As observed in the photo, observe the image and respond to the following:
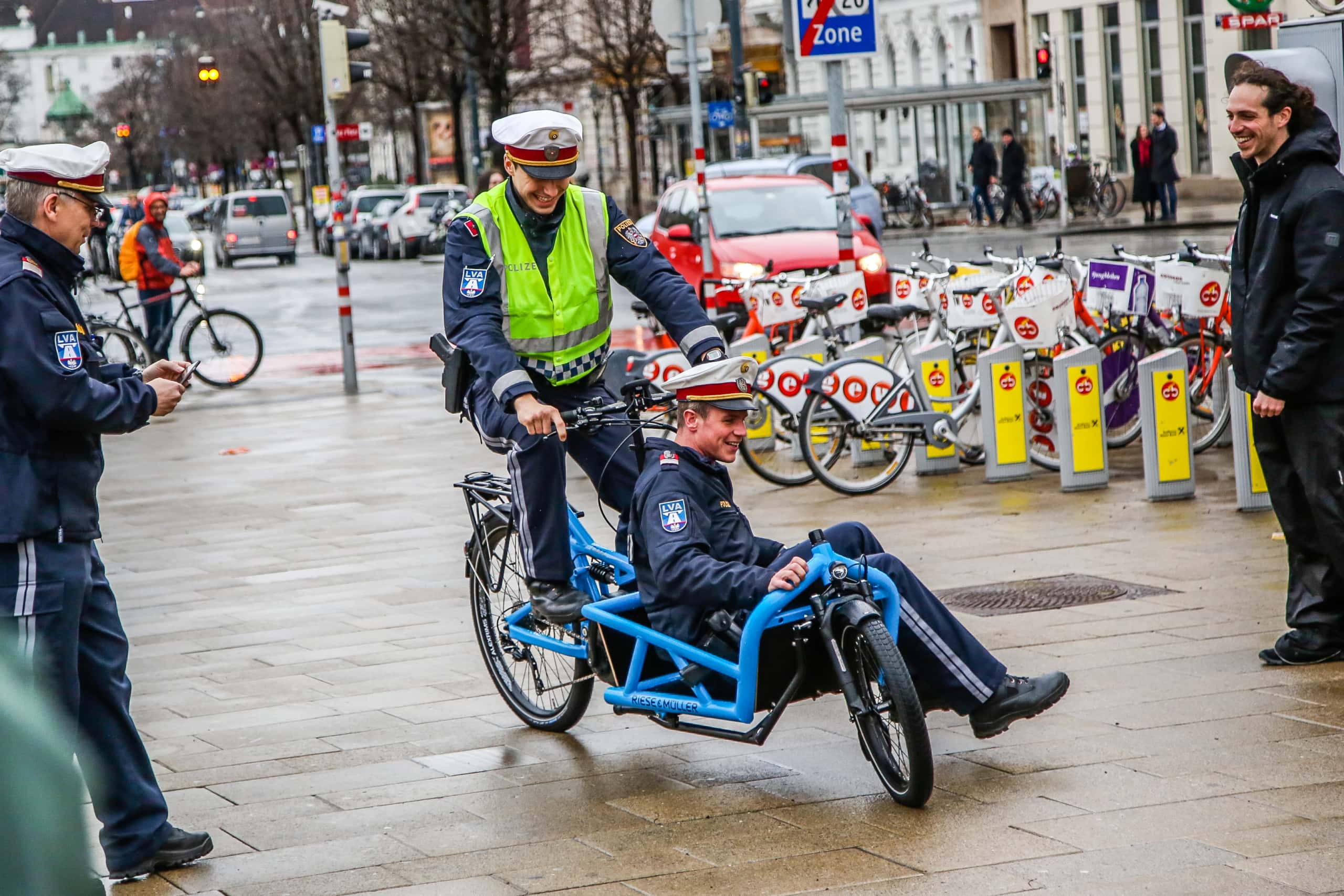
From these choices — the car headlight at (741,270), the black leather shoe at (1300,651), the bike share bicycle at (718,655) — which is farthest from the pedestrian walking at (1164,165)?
the bike share bicycle at (718,655)

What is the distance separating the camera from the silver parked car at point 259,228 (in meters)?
47.3

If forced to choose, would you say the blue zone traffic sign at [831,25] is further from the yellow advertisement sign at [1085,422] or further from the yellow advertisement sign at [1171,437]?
the yellow advertisement sign at [1171,437]

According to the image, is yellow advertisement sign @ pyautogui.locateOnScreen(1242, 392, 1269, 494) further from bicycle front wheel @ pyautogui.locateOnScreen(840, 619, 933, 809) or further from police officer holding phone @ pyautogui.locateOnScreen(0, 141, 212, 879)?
police officer holding phone @ pyautogui.locateOnScreen(0, 141, 212, 879)

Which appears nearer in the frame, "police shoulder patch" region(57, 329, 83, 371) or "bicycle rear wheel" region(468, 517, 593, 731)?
"police shoulder patch" region(57, 329, 83, 371)

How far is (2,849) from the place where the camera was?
2432 mm

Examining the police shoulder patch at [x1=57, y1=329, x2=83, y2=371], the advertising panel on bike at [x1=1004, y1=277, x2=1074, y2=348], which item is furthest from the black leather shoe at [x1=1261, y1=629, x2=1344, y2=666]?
the advertising panel on bike at [x1=1004, y1=277, x2=1074, y2=348]

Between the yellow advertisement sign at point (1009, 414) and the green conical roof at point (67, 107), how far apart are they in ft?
411

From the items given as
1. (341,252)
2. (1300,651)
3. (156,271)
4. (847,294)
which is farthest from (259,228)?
(1300,651)

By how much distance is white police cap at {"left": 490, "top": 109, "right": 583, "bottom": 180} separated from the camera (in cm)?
567

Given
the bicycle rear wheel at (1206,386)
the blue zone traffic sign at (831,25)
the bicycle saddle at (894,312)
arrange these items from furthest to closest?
the blue zone traffic sign at (831,25) → the bicycle saddle at (894,312) → the bicycle rear wheel at (1206,386)

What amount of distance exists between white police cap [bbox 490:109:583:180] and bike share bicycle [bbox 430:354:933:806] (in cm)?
68

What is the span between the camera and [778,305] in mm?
13641

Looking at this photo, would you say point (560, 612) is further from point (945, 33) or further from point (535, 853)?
point (945, 33)

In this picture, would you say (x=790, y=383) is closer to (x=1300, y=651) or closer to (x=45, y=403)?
(x=1300, y=651)
